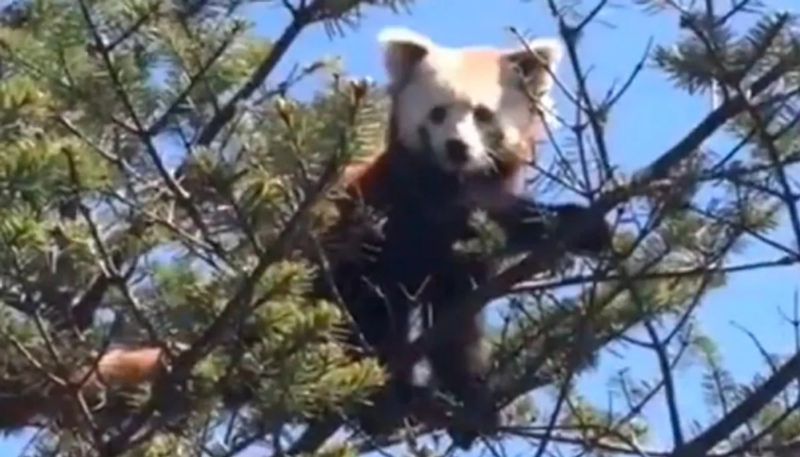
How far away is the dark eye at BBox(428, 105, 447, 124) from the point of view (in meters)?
5.06

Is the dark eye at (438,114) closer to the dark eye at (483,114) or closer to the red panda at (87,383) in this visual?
the dark eye at (483,114)

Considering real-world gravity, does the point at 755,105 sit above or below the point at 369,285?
below

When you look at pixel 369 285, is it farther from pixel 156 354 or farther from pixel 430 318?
pixel 156 354

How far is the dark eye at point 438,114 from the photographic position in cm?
506

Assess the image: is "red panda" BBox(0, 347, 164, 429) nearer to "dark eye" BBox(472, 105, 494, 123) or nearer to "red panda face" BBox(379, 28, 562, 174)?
"red panda face" BBox(379, 28, 562, 174)

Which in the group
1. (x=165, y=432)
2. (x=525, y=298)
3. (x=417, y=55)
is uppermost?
(x=417, y=55)

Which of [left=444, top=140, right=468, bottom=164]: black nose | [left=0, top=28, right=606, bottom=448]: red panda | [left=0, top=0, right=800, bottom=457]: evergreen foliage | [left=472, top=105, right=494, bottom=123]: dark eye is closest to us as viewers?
[left=0, top=0, right=800, bottom=457]: evergreen foliage

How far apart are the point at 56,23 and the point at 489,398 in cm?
127

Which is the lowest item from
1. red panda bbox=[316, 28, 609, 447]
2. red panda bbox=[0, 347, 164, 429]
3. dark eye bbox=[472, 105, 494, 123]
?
red panda bbox=[0, 347, 164, 429]

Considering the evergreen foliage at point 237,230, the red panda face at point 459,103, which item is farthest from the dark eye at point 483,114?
the evergreen foliage at point 237,230

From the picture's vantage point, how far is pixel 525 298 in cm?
391

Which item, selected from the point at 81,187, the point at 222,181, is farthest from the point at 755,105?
the point at 81,187

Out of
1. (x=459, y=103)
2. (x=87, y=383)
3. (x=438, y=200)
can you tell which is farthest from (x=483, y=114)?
(x=87, y=383)

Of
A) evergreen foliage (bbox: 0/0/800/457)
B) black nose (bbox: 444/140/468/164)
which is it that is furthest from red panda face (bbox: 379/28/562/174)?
evergreen foliage (bbox: 0/0/800/457)
